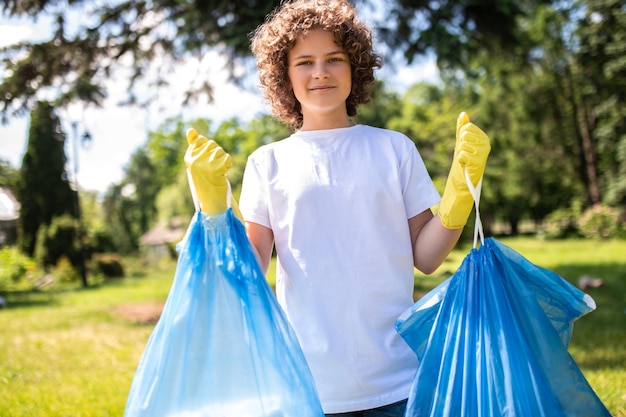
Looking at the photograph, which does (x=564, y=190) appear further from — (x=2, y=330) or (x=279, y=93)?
(x=279, y=93)

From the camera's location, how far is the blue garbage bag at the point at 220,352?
1.52 metres

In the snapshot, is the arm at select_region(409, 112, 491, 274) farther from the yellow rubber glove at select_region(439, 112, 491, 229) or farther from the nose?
the nose

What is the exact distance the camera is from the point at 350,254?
1.77 metres

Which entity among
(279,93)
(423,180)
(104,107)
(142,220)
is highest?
(104,107)

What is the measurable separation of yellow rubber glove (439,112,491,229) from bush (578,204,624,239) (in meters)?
17.6

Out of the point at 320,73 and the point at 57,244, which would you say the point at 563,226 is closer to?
the point at 57,244

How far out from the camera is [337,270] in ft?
5.80

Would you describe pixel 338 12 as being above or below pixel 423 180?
above

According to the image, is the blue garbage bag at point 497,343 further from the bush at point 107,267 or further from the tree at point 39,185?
the tree at point 39,185

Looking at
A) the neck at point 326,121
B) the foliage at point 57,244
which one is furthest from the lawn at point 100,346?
the foliage at point 57,244

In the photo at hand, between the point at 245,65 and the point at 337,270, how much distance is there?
616 centimetres

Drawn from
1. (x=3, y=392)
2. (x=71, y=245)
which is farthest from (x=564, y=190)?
(x=3, y=392)

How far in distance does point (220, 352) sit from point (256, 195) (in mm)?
531

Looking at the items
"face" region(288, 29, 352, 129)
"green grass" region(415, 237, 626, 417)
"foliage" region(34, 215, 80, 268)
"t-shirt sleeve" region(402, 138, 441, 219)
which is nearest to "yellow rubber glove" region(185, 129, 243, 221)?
"face" region(288, 29, 352, 129)
